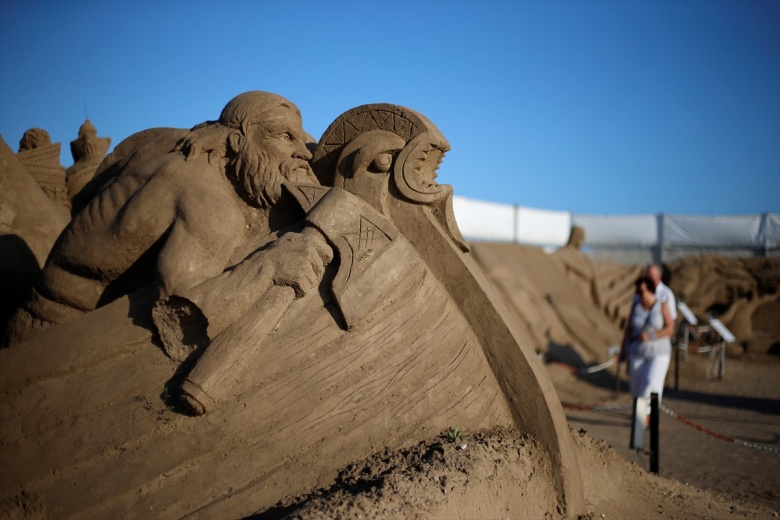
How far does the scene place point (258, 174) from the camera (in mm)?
3373

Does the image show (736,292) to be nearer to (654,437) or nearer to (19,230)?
(654,437)

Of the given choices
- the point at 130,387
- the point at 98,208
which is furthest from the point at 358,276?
the point at 98,208

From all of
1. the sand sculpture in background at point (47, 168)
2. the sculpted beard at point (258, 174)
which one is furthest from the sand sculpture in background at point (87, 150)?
the sculpted beard at point (258, 174)

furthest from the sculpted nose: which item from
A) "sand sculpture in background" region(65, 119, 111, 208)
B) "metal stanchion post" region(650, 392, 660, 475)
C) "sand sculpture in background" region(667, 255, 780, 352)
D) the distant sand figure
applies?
"sand sculpture in background" region(667, 255, 780, 352)

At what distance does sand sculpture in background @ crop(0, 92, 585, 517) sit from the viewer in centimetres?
288

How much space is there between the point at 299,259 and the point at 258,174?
1.87 ft

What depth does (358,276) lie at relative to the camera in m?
3.12

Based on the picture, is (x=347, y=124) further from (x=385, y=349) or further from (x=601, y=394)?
(x=601, y=394)

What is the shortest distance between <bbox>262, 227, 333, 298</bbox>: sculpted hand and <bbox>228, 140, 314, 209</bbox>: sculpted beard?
1.03 feet

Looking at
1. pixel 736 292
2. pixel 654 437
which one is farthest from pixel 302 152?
pixel 736 292

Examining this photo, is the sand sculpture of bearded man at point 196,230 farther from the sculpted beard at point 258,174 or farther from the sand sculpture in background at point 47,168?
the sand sculpture in background at point 47,168

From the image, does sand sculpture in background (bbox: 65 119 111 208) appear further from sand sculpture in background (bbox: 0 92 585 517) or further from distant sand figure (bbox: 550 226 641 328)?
distant sand figure (bbox: 550 226 641 328)

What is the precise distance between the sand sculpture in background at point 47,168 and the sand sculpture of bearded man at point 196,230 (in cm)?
267

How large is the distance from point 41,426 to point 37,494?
0.92 feet
